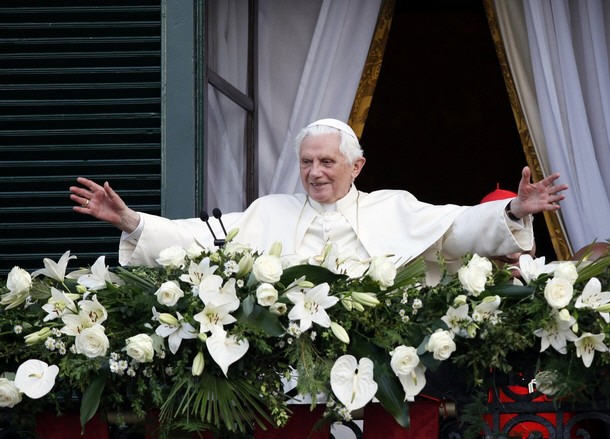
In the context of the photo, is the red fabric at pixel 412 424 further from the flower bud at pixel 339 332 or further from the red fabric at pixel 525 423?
the flower bud at pixel 339 332

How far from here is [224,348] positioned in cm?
375

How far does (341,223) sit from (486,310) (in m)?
1.24

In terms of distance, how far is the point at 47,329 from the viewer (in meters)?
3.92

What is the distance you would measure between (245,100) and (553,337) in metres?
2.11

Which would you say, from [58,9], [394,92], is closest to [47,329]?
[58,9]

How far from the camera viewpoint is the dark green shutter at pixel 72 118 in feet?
16.1

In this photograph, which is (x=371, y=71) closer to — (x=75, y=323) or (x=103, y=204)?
(x=103, y=204)

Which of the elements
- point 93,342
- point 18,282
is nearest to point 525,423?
point 93,342

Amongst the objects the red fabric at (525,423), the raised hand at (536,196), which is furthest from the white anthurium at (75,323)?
the raised hand at (536,196)

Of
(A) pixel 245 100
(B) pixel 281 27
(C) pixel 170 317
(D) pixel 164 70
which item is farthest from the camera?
(B) pixel 281 27

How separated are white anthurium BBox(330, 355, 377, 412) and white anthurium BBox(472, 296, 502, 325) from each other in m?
0.33

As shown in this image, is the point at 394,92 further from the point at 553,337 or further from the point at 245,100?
the point at 553,337

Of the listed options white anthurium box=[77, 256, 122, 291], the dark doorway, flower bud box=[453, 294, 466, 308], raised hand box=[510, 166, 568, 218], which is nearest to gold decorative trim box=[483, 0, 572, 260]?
raised hand box=[510, 166, 568, 218]

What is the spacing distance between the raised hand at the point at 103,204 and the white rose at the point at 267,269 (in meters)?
0.73
